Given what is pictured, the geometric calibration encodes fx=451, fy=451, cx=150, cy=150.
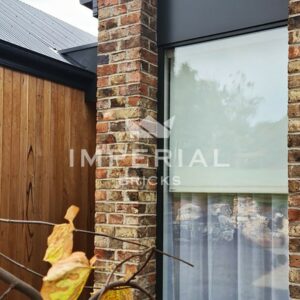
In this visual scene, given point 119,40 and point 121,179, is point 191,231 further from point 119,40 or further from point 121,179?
point 119,40

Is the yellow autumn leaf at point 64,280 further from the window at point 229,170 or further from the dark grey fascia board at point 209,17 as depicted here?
the dark grey fascia board at point 209,17

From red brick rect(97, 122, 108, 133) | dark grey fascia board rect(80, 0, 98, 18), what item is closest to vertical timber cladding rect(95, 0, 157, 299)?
red brick rect(97, 122, 108, 133)

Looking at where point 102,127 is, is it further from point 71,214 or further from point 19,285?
point 19,285

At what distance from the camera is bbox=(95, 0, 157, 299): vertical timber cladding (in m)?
2.58

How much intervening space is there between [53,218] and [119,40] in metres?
1.35

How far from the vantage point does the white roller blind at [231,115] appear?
7.55 feet

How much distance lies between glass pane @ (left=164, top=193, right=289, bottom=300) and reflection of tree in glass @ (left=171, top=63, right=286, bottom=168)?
0.22m

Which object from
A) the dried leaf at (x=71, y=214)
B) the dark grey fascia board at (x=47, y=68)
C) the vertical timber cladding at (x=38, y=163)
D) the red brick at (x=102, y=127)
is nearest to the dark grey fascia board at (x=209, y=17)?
the red brick at (x=102, y=127)

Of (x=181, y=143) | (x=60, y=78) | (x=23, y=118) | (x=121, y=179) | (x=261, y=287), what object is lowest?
(x=261, y=287)

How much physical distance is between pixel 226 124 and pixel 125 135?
58cm

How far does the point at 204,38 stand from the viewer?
2.52 m

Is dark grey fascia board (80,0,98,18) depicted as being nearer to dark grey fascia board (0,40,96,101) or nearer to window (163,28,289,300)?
dark grey fascia board (0,40,96,101)

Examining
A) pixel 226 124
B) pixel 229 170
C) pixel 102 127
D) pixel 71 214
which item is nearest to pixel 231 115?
pixel 226 124

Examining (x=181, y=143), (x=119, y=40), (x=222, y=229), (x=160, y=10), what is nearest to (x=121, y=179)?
(x=181, y=143)
